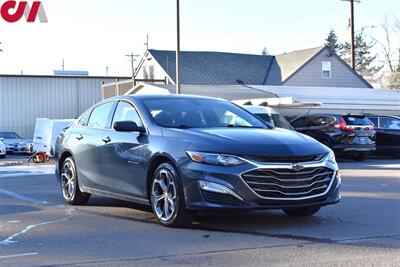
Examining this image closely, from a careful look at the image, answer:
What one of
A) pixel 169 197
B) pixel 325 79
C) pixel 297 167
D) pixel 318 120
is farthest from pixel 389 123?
pixel 325 79

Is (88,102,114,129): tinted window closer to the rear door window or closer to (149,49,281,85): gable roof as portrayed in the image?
the rear door window

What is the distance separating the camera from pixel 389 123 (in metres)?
21.7

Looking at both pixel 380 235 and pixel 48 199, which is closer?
pixel 380 235

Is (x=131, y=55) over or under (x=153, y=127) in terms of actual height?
over

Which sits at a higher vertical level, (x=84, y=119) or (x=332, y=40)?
(x=332, y=40)

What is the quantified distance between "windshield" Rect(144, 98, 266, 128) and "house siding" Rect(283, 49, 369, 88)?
1372 inches

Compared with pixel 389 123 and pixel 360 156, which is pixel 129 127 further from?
pixel 389 123

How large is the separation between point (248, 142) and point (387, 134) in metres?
15.3

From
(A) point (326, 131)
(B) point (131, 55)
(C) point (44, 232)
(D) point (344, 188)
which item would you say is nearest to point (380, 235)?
(C) point (44, 232)

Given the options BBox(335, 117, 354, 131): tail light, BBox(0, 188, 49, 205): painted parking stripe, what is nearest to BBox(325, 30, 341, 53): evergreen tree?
BBox(335, 117, 354, 131): tail light

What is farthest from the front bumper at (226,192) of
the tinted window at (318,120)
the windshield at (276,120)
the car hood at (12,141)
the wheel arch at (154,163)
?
the car hood at (12,141)

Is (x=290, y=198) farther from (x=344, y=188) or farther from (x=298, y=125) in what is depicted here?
(x=298, y=125)

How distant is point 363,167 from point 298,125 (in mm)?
4433

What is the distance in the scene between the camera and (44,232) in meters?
7.18
